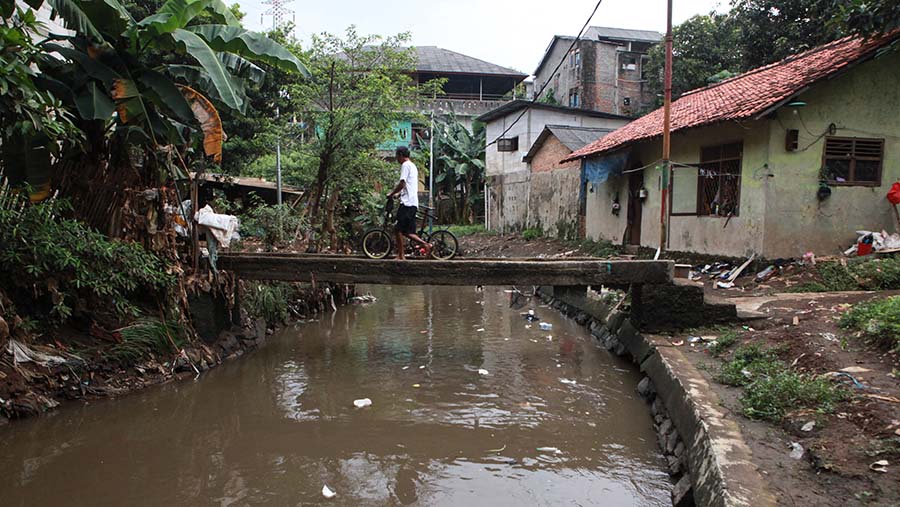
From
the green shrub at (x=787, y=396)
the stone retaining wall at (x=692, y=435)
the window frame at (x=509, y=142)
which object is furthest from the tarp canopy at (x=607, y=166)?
the green shrub at (x=787, y=396)

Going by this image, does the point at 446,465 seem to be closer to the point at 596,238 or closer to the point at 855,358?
the point at 855,358

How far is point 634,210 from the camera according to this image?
1420cm

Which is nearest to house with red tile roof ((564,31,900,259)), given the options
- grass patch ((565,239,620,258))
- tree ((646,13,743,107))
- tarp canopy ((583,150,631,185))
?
tarp canopy ((583,150,631,185))

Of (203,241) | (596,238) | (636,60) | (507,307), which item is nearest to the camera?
(203,241)

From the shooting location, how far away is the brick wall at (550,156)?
18020mm

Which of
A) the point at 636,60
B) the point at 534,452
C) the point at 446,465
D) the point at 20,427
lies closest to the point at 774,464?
the point at 534,452

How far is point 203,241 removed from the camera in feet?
24.7

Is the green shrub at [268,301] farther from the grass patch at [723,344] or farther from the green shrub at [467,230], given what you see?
the green shrub at [467,230]

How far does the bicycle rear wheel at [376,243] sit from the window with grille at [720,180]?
20.5 feet

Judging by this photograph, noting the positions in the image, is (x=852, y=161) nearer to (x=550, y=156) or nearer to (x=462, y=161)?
(x=550, y=156)

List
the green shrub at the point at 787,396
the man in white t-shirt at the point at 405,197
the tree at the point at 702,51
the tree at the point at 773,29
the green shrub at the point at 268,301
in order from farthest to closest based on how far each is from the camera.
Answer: the tree at the point at 702,51 < the tree at the point at 773,29 < the green shrub at the point at 268,301 < the man in white t-shirt at the point at 405,197 < the green shrub at the point at 787,396

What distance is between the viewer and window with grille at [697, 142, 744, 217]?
10391 mm

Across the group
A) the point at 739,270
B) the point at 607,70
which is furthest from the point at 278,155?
the point at 607,70

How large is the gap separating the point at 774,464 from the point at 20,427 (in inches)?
236
